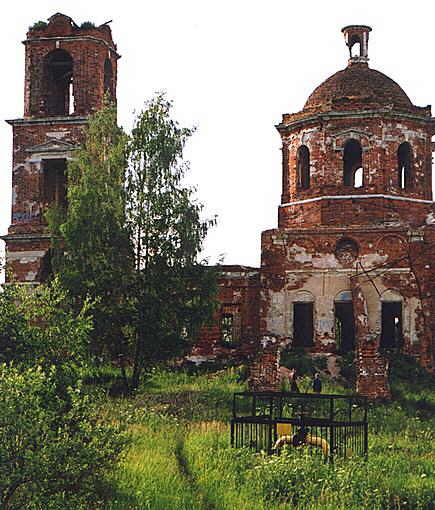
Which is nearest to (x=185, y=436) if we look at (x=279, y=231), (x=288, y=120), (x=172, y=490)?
(x=172, y=490)

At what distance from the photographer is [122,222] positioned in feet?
73.6

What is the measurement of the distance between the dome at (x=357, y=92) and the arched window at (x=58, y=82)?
680 cm

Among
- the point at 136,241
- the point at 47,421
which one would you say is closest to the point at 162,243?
the point at 136,241

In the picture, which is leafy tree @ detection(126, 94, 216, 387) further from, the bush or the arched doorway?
the bush

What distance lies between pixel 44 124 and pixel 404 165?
32.7 feet

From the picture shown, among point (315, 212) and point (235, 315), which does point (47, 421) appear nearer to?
point (235, 315)

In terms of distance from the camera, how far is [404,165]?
26.3 m

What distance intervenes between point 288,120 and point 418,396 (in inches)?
363

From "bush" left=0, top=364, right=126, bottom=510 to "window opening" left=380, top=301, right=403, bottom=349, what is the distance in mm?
14785

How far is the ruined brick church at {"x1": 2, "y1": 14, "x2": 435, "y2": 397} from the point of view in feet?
81.0

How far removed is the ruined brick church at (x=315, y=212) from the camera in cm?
2470

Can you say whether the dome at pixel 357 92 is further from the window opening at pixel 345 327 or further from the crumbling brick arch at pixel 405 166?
the window opening at pixel 345 327

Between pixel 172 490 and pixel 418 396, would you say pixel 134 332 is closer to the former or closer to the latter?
pixel 418 396

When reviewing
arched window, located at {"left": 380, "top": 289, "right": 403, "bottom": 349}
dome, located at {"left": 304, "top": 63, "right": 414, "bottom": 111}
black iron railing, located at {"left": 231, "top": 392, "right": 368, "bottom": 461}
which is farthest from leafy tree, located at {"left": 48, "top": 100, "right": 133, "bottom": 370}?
arched window, located at {"left": 380, "top": 289, "right": 403, "bottom": 349}
